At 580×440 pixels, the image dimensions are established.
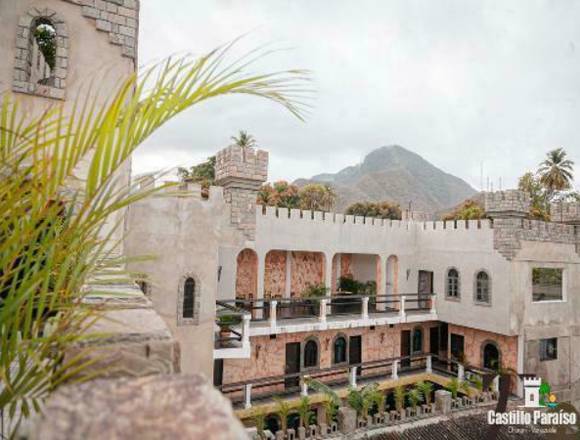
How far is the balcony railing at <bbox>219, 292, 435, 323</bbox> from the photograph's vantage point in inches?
492

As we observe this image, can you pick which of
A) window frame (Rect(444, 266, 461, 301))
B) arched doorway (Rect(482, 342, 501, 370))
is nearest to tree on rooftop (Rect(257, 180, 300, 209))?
window frame (Rect(444, 266, 461, 301))

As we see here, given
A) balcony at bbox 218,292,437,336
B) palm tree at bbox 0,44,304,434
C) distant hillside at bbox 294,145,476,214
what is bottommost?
balcony at bbox 218,292,437,336

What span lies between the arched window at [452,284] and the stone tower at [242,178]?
9524 mm

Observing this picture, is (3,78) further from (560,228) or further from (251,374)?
(560,228)

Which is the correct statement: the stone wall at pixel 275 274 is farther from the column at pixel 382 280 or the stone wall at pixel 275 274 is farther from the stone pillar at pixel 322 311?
the column at pixel 382 280

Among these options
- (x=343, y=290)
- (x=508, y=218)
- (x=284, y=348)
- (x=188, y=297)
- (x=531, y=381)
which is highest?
(x=508, y=218)

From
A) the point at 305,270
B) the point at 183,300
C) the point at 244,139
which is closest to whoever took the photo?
the point at 183,300

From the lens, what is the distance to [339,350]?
15.2m

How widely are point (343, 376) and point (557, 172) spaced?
25.5 meters

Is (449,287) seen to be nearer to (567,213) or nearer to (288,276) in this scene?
(567,213)

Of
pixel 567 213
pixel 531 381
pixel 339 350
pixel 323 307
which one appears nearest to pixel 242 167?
pixel 323 307

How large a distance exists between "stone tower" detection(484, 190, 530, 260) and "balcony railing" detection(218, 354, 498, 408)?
491 centimetres

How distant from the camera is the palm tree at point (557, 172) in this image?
94.4 feet

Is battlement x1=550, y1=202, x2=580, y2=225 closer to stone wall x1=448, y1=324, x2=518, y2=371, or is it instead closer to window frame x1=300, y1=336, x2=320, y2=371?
stone wall x1=448, y1=324, x2=518, y2=371
